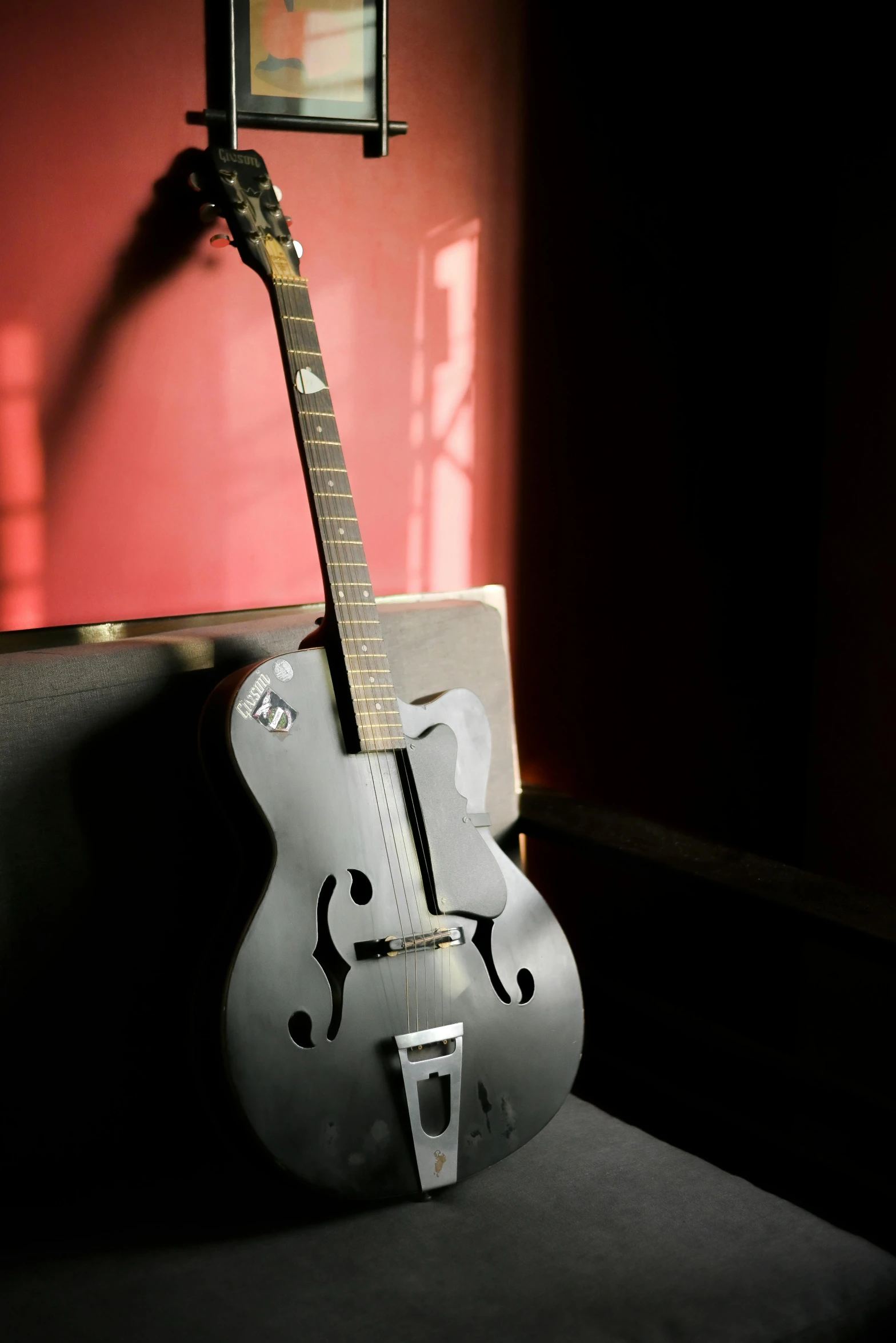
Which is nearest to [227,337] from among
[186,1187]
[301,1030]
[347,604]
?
[347,604]

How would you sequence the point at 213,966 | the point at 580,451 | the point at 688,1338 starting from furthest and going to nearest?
1. the point at 580,451
2. the point at 213,966
3. the point at 688,1338

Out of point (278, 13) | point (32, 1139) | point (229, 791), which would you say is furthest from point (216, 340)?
point (32, 1139)

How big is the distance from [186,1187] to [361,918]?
317 mm

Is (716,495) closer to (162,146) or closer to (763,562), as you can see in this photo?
(763,562)

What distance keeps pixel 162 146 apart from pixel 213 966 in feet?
3.11

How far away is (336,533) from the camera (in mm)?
1333

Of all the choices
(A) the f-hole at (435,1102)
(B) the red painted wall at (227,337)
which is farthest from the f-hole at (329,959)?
(B) the red painted wall at (227,337)

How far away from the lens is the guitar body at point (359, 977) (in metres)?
1.15

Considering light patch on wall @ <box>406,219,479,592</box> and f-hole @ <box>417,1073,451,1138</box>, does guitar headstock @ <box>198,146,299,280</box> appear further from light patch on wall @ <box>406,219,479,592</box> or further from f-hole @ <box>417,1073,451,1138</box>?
f-hole @ <box>417,1073,451,1138</box>

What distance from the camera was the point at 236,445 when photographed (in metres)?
1.57

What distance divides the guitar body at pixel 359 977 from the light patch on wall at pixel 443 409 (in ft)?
1.57

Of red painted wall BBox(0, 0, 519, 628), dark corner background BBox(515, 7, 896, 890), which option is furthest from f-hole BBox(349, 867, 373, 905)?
dark corner background BBox(515, 7, 896, 890)

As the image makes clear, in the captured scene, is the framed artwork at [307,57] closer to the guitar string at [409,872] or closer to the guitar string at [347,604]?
the guitar string at [347,604]

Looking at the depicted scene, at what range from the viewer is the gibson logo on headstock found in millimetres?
1393
